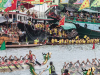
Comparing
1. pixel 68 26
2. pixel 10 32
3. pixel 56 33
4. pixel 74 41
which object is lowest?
pixel 74 41

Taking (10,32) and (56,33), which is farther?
(56,33)

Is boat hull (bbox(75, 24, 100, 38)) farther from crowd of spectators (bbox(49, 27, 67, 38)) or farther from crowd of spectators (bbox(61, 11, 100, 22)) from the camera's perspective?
crowd of spectators (bbox(49, 27, 67, 38))

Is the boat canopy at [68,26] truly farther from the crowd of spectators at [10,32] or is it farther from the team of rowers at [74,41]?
the crowd of spectators at [10,32]

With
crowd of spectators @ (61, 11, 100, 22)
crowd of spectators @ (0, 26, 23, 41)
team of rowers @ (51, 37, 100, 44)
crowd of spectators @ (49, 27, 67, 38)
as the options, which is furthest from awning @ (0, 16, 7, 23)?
crowd of spectators @ (61, 11, 100, 22)

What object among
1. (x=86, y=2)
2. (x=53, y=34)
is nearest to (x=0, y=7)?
(x=53, y=34)

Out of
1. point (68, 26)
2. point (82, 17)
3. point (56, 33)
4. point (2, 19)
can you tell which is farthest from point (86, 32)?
point (2, 19)

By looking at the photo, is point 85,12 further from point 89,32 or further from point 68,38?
point 68,38

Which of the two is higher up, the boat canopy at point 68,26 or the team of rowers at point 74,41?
the boat canopy at point 68,26

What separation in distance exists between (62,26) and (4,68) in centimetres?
2878

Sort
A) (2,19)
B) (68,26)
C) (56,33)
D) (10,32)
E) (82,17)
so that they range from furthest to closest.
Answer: (82,17)
(68,26)
(56,33)
(2,19)
(10,32)

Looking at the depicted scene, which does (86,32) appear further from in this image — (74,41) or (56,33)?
(56,33)

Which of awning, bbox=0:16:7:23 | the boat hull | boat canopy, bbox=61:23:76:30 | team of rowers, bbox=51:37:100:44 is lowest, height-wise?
team of rowers, bbox=51:37:100:44

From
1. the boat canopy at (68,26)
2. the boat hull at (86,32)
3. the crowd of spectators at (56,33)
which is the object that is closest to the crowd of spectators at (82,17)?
the boat canopy at (68,26)

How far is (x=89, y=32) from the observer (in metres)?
52.5
